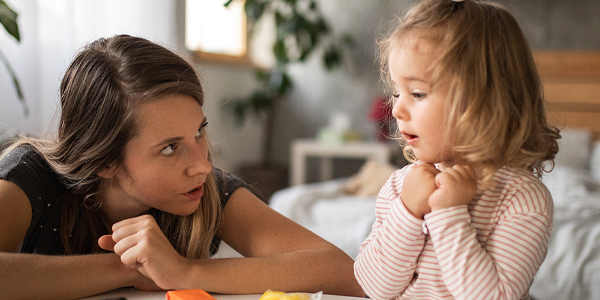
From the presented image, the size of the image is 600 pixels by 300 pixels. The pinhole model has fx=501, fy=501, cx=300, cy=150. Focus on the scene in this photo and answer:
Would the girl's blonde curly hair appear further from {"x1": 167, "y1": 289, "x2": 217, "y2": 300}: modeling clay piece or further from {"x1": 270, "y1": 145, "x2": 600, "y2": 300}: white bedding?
{"x1": 270, "y1": 145, "x2": 600, "y2": 300}: white bedding

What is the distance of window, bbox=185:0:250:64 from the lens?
11.2ft

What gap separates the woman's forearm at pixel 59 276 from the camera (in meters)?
0.67

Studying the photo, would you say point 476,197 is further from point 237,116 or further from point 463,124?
point 237,116

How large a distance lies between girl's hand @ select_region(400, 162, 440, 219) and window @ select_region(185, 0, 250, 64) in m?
2.77

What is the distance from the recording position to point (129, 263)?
0.71 m

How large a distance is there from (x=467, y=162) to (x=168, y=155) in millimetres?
436

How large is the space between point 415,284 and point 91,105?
0.55m

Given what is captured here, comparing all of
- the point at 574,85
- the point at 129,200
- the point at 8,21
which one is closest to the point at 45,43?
the point at 8,21

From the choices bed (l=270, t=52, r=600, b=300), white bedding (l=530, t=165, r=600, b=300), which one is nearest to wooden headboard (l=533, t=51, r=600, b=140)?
bed (l=270, t=52, r=600, b=300)

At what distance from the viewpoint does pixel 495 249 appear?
1.87 ft

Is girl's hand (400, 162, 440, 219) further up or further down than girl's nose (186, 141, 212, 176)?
further up

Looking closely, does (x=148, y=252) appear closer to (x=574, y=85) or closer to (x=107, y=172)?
(x=107, y=172)

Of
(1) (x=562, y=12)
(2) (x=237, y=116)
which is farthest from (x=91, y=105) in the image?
(1) (x=562, y=12)

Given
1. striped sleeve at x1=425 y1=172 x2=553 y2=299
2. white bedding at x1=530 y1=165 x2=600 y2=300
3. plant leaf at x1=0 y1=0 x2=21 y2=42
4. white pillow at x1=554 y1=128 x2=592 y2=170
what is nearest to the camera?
striped sleeve at x1=425 y1=172 x2=553 y2=299
